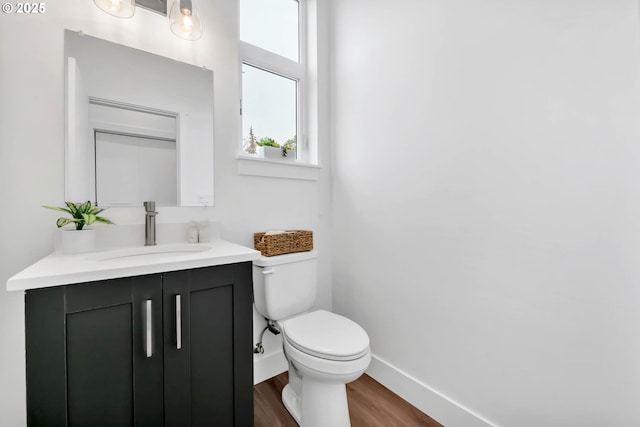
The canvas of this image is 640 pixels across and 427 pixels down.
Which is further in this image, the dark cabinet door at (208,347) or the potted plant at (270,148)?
the potted plant at (270,148)

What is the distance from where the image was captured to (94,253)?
1.07 meters

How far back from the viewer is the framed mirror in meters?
1.16

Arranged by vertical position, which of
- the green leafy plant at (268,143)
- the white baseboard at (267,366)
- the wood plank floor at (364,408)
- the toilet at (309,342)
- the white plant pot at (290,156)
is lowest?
the wood plank floor at (364,408)

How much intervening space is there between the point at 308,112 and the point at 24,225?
161cm

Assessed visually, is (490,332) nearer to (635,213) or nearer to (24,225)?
(635,213)

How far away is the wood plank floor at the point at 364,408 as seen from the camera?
133cm

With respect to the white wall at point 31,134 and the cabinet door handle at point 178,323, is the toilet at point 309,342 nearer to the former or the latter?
the cabinet door handle at point 178,323

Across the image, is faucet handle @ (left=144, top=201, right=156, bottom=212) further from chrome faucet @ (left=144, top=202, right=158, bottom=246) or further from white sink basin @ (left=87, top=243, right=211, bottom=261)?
white sink basin @ (left=87, top=243, right=211, bottom=261)

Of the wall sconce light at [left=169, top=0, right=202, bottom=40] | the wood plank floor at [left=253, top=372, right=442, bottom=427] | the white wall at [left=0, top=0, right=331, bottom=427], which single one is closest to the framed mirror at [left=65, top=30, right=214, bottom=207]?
the white wall at [left=0, top=0, right=331, bottom=427]

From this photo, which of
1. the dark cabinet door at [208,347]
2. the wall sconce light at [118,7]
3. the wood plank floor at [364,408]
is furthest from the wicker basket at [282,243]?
the wall sconce light at [118,7]

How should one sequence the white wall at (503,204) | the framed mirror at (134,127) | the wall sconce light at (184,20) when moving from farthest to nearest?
the wall sconce light at (184,20), the framed mirror at (134,127), the white wall at (503,204)

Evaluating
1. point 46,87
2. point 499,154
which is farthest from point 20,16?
point 499,154

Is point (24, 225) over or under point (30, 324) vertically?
over

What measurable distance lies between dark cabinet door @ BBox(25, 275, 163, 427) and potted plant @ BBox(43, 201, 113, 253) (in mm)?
365
